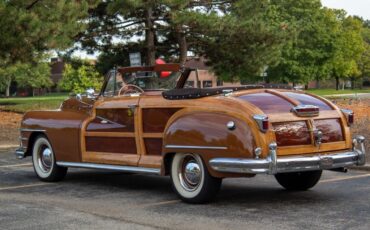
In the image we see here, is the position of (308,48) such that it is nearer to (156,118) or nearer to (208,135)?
(156,118)

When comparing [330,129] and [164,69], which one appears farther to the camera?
[164,69]

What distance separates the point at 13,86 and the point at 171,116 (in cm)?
10404

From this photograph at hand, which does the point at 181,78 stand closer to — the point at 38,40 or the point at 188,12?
the point at 38,40

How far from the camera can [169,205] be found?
7289mm

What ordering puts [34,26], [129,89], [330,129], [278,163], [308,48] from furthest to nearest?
[308,48]
[34,26]
[129,89]
[330,129]
[278,163]

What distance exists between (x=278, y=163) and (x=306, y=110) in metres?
0.82

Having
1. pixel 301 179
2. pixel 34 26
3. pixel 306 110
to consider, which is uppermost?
pixel 34 26

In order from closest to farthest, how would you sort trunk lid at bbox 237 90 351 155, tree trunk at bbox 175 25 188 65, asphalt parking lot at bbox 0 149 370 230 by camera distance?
asphalt parking lot at bbox 0 149 370 230 < trunk lid at bbox 237 90 351 155 < tree trunk at bbox 175 25 188 65

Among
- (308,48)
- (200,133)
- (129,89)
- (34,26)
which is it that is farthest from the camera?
(308,48)

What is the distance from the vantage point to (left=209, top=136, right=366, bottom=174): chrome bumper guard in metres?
6.55

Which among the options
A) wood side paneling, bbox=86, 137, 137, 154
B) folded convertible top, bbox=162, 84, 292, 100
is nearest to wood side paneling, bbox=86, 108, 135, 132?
wood side paneling, bbox=86, 137, 137, 154

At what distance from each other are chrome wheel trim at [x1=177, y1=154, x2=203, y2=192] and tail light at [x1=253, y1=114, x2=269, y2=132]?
944 mm

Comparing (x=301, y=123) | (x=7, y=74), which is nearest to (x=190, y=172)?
(x=301, y=123)

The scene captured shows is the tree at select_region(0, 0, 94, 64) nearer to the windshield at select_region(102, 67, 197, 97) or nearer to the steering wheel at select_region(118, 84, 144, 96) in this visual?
the windshield at select_region(102, 67, 197, 97)
